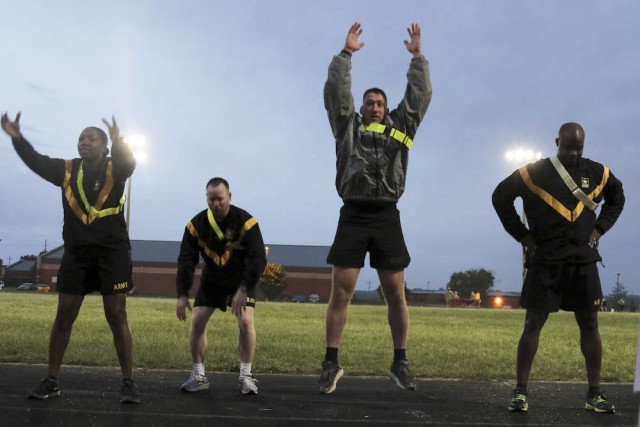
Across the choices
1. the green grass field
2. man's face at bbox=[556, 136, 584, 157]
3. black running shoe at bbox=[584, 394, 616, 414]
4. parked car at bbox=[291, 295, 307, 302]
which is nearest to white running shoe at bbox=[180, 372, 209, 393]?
the green grass field

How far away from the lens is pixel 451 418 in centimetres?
445

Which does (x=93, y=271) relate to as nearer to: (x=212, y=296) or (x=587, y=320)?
(x=212, y=296)

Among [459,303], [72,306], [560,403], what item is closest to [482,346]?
[560,403]

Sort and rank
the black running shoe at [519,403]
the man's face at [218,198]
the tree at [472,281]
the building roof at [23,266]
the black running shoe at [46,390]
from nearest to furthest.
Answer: the black running shoe at [519,403] → the black running shoe at [46,390] → the man's face at [218,198] → the building roof at [23,266] → the tree at [472,281]


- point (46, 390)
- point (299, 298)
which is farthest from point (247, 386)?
point (299, 298)

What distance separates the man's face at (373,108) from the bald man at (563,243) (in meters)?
1.16

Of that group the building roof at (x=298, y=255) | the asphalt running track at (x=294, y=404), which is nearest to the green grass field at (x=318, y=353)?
the asphalt running track at (x=294, y=404)

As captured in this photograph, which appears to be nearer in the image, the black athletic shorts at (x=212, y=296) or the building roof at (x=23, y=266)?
the black athletic shorts at (x=212, y=296)

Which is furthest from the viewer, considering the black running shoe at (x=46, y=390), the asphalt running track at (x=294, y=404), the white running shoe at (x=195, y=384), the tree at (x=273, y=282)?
the tree at (x=273, y=282)

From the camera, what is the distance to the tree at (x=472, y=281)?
11106cm

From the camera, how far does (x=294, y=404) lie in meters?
4.89

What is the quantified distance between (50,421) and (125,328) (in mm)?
1112

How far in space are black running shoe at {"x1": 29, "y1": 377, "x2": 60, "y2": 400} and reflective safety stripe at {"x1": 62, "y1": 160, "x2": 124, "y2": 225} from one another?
4.08ft

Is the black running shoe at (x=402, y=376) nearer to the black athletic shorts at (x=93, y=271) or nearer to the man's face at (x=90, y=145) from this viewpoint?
the black athletic shorts at (x=93, y=271)
